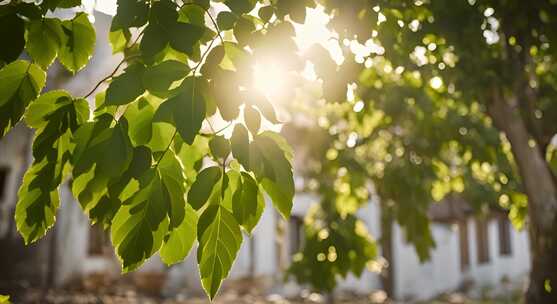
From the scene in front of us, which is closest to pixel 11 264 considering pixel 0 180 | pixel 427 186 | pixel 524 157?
pixel 0 180

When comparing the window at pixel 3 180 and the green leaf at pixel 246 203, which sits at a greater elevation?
the window at pixel 3 180

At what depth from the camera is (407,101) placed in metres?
6.57

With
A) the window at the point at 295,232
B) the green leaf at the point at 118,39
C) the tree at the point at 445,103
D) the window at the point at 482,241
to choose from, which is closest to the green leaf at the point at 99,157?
the green leaf at the point at 118,39

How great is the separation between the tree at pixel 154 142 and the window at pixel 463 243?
81.7 ft

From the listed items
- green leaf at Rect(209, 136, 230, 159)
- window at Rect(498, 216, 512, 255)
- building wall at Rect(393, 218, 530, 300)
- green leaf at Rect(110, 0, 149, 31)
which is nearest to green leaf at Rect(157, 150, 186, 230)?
green leaf at Rect(209, 136, 230, 159)

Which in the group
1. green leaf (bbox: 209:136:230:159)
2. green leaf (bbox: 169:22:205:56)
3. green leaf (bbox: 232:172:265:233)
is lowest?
green leaf (bbox: 232:172:265:233)

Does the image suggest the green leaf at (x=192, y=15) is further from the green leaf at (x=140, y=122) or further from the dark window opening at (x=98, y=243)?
the dark window opening at (x=98, y=243)

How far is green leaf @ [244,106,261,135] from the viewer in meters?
1.51

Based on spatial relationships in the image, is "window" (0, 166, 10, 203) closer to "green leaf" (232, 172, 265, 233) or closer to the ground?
the ground

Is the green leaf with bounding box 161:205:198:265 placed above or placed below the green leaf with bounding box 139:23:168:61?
below

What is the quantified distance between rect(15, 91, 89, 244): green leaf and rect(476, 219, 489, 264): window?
25704mm

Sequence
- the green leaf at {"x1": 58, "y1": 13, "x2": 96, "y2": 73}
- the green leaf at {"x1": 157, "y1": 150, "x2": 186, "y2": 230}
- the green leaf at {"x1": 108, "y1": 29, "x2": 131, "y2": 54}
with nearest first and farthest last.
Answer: the green leaf at {"x1": 157, "y1": 150, "x2": 186, "y2": 230}, the green leaf at {"x1": 58, "y1": 13, "x2": 96, "y2": 73}, the green leaf at {"x1": 108, "y1": 29, "x2": 131, "y2": 54}

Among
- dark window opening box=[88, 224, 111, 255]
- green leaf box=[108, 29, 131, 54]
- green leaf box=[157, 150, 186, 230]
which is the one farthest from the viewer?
dark window opening box=[88, 224, 111, 255]

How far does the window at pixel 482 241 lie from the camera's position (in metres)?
25.7
